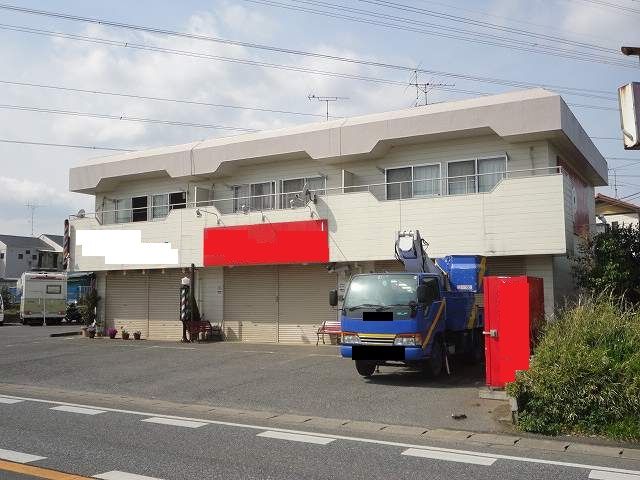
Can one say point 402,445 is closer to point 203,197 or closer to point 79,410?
point 79,410

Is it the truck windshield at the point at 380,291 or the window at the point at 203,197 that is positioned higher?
the window at the point at 203,197

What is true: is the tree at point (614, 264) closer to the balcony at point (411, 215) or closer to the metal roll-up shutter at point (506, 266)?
the balcony at point (411, 215)

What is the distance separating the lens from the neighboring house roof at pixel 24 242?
230ft

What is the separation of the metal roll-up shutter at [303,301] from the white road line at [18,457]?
1393 cm

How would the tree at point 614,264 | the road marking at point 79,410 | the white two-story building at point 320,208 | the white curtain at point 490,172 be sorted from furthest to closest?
the white curtain at point 490,172 → the white two-story building at point 320,208 → the tree at point 614,264 → the road marking at point 79,410

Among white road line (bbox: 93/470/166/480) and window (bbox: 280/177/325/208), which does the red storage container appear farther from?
window (bbox: 280/177/325/208)

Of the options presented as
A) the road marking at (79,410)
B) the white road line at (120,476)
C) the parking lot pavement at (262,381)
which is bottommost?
the parking lot pavement at (262,381)

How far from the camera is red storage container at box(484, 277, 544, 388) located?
34.5 ft

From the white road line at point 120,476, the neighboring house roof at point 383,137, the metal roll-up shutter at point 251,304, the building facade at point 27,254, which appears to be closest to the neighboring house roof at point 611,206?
the neighboring house roof at point 383,137

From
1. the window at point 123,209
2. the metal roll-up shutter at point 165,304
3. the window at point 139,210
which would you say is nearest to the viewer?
the metal roll-up shutter at point 165,304

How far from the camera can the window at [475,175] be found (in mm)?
18031

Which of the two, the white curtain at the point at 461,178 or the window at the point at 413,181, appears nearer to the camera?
the white curtain at the point at 461,178

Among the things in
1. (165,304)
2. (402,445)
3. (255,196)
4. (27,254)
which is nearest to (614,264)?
(402,445)

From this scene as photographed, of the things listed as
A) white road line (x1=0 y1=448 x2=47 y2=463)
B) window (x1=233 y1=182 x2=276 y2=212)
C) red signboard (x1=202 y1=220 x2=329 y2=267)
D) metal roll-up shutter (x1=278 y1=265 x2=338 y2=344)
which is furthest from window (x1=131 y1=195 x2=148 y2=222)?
white road line (x1=0 y1=448 x2=47 y2=463)
